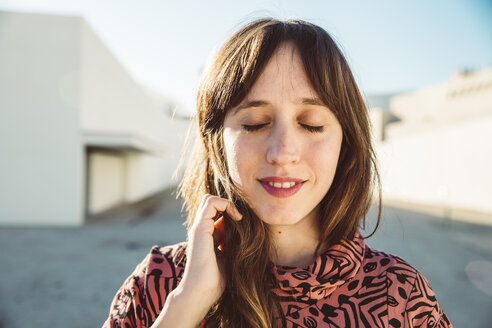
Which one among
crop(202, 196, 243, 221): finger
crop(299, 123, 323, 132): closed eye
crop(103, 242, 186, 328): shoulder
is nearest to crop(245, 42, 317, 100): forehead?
crop(299, 123, 323, 132): closed eye

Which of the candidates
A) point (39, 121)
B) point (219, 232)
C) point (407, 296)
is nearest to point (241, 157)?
point (219, 232)

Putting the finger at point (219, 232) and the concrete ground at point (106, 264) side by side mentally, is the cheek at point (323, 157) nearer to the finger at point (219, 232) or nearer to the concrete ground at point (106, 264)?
the finger at point (219, 232)

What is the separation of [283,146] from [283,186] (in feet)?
0.48

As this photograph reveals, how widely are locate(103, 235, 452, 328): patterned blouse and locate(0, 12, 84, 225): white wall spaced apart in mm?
11147

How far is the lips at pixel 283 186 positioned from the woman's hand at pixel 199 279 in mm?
187

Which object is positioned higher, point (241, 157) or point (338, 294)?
point (241, 157)

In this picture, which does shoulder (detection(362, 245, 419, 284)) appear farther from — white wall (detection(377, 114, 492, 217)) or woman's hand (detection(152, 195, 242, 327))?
white wall (detection(377, 114, 492, 217))

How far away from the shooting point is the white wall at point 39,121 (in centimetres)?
1048

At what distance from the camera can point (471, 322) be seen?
4359mm

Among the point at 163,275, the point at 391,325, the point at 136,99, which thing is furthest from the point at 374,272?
the point at 136,99

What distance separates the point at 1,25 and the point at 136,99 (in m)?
8.45

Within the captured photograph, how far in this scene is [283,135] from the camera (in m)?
1.06

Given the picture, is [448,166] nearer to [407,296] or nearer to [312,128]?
[407,296]

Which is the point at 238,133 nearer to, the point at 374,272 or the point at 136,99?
the point at 374,272
